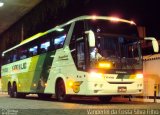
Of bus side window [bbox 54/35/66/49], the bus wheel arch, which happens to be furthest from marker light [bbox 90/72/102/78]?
bus side window [bbox 54/35/66/49]

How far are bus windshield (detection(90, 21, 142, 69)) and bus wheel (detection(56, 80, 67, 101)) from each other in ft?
9.12

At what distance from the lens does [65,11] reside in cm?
2356

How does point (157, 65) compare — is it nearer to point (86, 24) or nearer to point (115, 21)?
point (115, 21)

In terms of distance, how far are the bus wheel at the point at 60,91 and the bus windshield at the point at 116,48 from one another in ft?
9.12

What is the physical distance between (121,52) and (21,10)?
16.0 meters

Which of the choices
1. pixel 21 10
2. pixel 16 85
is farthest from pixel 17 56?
pixel 21 10

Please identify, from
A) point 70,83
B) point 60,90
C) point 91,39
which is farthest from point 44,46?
point 91,39

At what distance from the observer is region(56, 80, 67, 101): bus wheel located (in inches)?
631

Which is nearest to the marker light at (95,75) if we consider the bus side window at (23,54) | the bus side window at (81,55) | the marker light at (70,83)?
the bus side window at (81,55)

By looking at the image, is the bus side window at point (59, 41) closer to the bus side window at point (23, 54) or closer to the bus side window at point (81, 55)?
the bus side window at point (81, 55)

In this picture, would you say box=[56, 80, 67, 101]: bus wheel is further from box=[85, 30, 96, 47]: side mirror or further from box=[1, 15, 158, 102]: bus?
box=[85, 30, 96, 47]: side mirror

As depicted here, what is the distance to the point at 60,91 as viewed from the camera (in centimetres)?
1638

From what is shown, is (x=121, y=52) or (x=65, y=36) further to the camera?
(x=65, y=36)

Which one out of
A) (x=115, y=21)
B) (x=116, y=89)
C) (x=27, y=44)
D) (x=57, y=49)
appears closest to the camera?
(x=116, y=89)
